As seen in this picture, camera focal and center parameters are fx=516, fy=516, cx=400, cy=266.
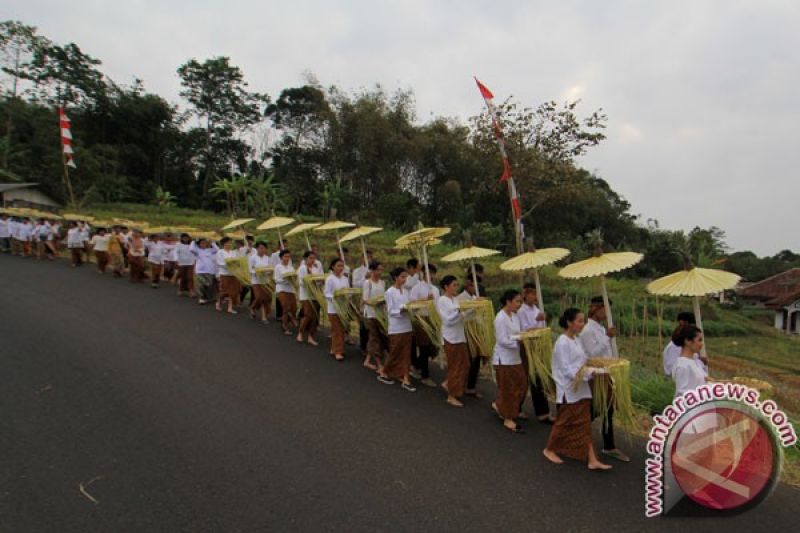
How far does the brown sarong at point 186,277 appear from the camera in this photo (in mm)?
11344

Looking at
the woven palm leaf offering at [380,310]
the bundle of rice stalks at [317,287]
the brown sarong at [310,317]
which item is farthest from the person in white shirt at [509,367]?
the brown sarong at [310,317]

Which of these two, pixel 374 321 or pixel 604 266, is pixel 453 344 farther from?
pixel 604 266

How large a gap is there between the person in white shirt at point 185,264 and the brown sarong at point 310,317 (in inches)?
167

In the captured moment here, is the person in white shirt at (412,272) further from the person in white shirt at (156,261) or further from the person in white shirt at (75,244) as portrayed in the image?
the person in white shirt at (75,244)

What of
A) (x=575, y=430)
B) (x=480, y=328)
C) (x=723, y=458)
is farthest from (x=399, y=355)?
(x=723, y=458)

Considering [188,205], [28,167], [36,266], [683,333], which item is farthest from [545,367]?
[188,205]

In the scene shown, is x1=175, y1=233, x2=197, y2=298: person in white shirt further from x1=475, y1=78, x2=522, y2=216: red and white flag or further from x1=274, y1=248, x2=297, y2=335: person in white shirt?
x1=475, y1=78, x2=522, y2=216: red and white flag

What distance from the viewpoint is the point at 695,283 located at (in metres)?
4.34

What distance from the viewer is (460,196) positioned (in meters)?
28.2

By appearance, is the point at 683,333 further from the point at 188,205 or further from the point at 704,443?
the point at 188,205

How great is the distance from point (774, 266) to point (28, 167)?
179 ft

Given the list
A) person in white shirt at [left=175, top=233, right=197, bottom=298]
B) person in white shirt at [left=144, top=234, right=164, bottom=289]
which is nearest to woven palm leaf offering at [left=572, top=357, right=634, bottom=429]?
person in white shirt at [left=175, top=233, right=197, bottom=298]

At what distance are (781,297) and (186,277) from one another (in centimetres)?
2909

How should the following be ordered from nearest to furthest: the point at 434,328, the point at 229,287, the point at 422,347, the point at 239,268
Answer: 1. the point at 434,328
2. the point at 422,347
3. the point at 239,268
4. the point at 229,287
